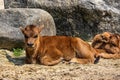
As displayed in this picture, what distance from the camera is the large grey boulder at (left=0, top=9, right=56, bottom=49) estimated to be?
12703 mm

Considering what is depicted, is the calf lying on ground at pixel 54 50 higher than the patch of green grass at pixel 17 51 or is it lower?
higher

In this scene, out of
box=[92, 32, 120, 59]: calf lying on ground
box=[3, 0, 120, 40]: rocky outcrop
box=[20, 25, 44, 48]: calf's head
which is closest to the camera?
box=[20, 25, 44, 48]: calf's head

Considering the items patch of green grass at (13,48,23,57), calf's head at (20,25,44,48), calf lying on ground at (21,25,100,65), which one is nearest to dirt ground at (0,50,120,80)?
calf lying on ground at (21,25,100,65)

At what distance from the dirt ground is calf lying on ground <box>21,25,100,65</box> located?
0.23 metres

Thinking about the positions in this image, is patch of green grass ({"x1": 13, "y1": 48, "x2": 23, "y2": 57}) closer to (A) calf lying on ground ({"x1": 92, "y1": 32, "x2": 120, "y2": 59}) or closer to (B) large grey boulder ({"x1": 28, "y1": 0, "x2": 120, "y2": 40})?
(A) calf lying on ground ({"x1": 92, "y1": 32, "x2": 120, "y2": 59})

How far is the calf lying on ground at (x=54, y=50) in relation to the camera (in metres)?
11.4

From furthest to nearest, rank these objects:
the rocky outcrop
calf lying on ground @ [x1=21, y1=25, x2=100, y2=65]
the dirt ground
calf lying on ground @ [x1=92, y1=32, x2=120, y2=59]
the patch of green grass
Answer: the rocky outcrop
calf lying on ground @ [x1=92, y1=32, x2=120, y2=59]
the patch of green grass
calf lying on ground @ [x1=21, y1=25, x2=100, y2=65]
the dirt ground

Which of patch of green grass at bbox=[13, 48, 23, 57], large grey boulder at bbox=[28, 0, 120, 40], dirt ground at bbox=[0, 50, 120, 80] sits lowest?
Answer: patch of green grass at bbox=[13, 48, 23, 57]

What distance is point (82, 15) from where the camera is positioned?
47.5 feet

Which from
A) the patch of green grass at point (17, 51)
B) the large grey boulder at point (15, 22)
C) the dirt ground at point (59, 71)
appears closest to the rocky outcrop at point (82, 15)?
the large grey boulder at point (15, 22)

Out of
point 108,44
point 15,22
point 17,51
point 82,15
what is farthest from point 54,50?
point 82,15

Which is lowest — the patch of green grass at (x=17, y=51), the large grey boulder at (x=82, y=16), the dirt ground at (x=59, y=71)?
the patch of green grass at (x=17, y=51)

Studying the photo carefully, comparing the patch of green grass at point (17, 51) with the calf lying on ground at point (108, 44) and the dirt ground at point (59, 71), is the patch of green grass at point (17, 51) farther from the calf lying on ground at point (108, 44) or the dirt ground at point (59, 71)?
the calf lying on ground at point (108, 44)

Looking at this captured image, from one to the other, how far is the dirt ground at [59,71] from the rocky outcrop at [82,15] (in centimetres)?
278
